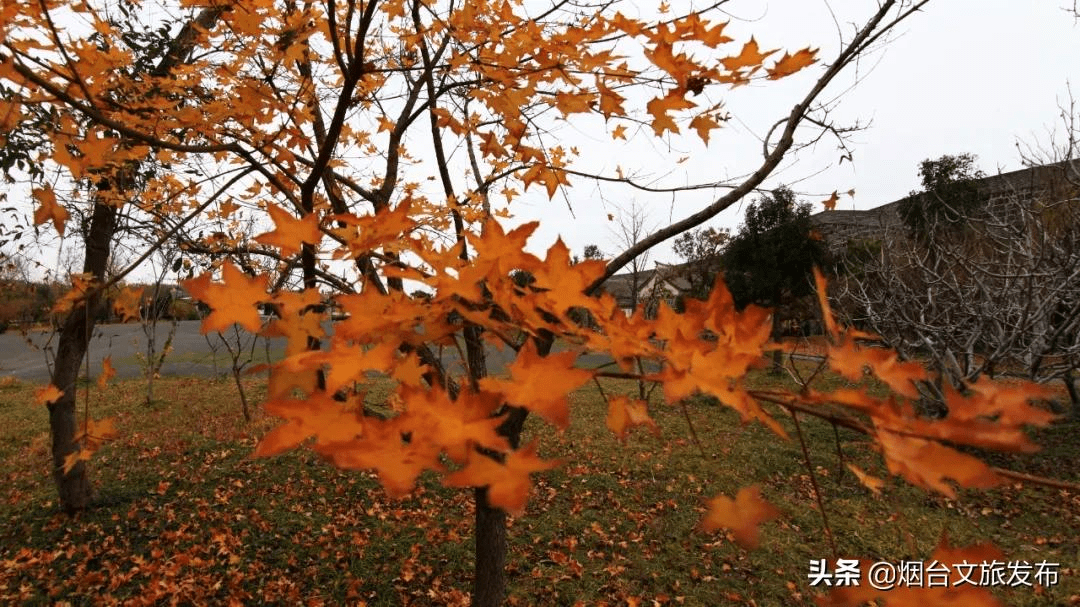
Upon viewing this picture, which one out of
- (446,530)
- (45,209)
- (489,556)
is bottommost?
(446,530)

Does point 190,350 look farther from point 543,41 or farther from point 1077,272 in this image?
point 1077,272

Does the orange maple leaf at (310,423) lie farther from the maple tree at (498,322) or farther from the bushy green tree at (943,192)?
the bushy green tree at (943,192)

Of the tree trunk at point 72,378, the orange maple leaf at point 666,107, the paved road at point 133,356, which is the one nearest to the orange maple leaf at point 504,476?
the orange maple leaf at point 666,107

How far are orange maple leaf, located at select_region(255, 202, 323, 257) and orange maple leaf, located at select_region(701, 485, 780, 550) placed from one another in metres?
0.75

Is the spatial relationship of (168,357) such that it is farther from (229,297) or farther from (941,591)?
(941,591)

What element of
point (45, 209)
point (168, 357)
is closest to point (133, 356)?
point (168, 357)

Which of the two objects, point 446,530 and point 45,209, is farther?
point 446,530

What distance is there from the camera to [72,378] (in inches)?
126

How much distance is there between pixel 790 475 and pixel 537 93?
444cm

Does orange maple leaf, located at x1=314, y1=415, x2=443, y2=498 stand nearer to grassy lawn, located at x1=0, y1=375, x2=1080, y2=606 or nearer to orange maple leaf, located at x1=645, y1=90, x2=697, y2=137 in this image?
orange maple leaf, located at x1=645, y1=90, x2=697, y2=137

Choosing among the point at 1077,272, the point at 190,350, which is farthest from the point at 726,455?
the point at 190,350

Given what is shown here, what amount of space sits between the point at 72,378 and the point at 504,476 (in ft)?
12.6

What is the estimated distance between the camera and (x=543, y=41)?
1.60 metres

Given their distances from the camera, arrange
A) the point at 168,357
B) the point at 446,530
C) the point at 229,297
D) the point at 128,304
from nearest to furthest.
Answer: the point at 229,297 < the point at 128,304 < the point at 446,530 < the point at 168,357
